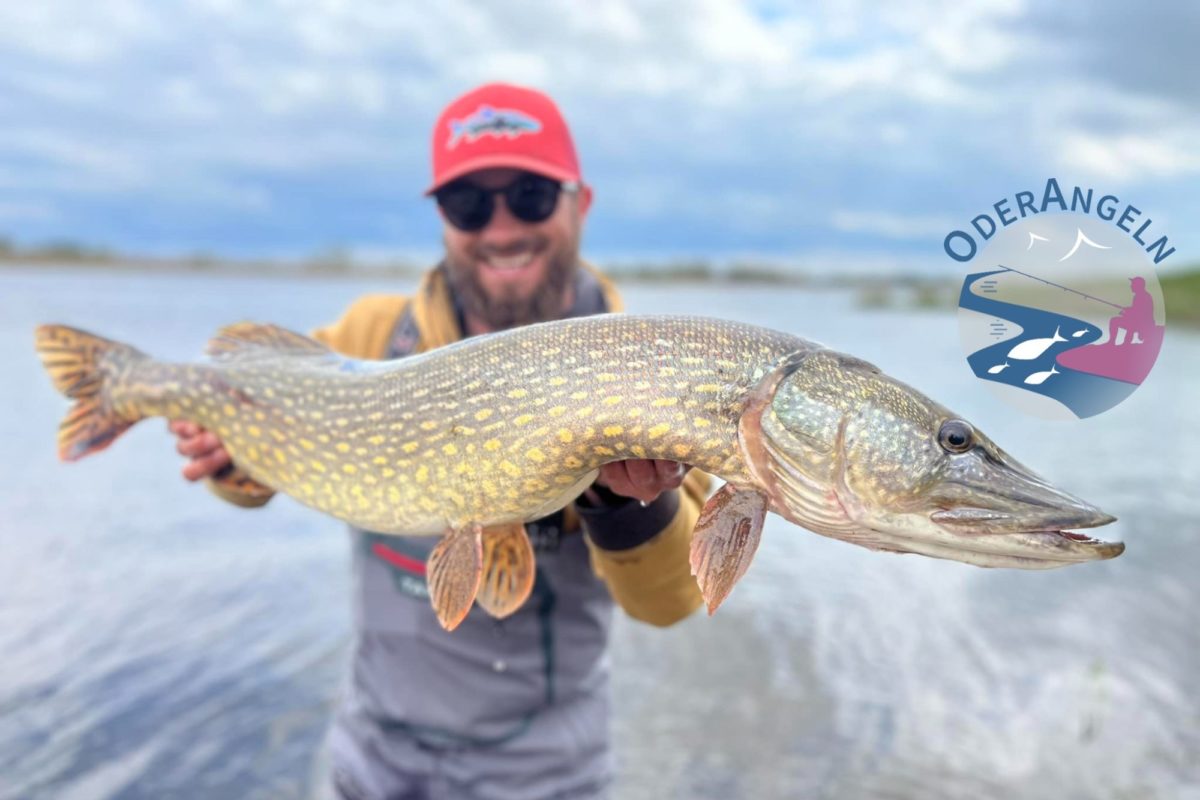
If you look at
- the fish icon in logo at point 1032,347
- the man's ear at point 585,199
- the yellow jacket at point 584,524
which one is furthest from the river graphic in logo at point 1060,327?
the man's ear at point 585,199

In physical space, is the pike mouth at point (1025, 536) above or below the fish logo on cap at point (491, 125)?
below

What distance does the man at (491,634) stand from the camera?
248 cm

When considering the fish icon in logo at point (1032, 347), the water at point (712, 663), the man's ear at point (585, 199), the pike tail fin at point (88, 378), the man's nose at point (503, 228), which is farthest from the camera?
the water at point (712, 663)

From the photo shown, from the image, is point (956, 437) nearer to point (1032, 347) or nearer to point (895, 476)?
point (895, 476)

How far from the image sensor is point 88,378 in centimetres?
263

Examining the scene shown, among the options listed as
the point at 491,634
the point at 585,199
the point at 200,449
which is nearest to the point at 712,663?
the point at 491,634

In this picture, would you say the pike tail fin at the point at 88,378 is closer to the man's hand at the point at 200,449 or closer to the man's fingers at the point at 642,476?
the man's hand at the point at 200,449

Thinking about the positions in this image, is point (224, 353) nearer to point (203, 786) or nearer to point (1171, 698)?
point (203, 786)

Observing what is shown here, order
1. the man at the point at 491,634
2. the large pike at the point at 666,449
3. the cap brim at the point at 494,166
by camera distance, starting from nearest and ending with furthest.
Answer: the large pike at the point at 666,449 < the man at the point at 491,634 < the cap brim at the point at 494,166

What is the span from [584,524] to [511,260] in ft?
3.97

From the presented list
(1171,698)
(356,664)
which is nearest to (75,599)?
(356,664)

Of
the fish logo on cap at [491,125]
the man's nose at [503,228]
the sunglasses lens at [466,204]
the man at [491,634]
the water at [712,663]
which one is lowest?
the water at [712,663]

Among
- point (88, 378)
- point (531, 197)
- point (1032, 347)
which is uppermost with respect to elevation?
point (531, 197)

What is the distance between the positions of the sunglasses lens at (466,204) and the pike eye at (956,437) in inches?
70.7
